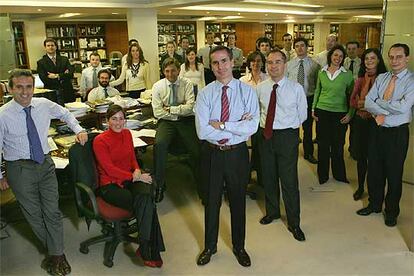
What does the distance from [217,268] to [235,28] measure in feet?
41.8

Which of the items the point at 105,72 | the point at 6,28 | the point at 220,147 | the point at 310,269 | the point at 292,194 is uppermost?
the point at 6,28

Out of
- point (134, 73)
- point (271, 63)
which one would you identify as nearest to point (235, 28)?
point (134, 73)

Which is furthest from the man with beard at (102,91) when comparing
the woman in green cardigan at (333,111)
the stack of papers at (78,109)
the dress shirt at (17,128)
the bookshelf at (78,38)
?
the bookshelf at (78,38)

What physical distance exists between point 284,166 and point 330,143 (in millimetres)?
1364

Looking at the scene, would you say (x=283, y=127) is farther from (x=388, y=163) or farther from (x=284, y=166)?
(x=388, y=163)

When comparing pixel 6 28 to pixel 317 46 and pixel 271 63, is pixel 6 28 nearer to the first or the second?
pixel 271 63

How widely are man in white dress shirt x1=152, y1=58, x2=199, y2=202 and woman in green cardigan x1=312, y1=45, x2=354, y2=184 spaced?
1420 millimetres

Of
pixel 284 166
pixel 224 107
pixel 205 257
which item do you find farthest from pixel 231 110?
pixel 205 257

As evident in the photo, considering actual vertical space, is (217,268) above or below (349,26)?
below

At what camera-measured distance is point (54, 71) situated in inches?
229

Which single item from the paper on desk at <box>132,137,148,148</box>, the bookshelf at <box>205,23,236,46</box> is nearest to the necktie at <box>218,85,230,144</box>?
the paper on desk at <box>132,137,148,148</box>

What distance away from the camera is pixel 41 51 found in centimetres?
1114

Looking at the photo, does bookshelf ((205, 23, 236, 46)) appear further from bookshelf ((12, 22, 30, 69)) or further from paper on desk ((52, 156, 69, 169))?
paper on desk ((52, 156, 69, 169))

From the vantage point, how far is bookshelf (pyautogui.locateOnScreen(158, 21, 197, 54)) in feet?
41.0
